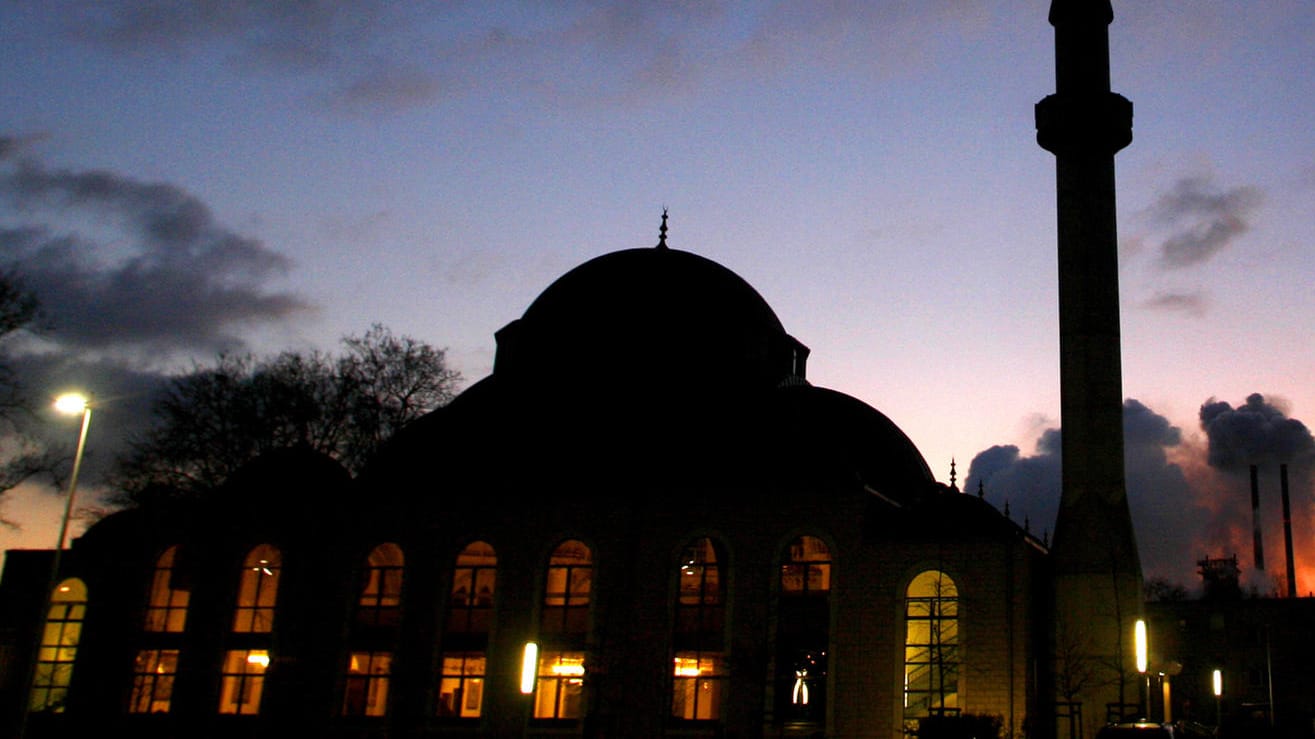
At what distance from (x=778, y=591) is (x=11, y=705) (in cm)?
2847

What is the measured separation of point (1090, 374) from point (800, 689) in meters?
12.3

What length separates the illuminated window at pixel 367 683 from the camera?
41.2 m

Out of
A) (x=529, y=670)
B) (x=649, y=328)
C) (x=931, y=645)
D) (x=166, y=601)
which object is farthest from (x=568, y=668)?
(x=166, y=601)

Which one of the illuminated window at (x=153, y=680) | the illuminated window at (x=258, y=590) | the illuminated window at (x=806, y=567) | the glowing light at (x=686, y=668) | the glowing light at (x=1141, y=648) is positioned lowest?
the illuminated window at (x=153, y=680)

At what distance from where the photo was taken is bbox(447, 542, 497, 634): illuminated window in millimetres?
40844

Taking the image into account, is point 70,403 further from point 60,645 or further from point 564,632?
point 60,645

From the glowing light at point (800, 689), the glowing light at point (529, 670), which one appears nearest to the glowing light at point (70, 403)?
the glowing light at point (529, 670)

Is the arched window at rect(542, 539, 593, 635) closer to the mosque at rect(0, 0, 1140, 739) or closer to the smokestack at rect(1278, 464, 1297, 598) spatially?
the mosque at rect(0, 0, 1140, 739)

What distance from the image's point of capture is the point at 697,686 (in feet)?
123

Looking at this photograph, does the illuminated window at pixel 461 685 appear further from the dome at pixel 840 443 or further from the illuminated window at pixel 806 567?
the dome at pixel 840 443

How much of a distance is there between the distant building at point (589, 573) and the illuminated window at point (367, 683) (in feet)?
0.22

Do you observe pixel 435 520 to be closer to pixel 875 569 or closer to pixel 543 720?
pixel 543 720

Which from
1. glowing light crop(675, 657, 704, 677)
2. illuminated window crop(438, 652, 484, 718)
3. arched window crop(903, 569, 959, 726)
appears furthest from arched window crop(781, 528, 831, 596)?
illuminated window crop(438, 652, 484, 718)

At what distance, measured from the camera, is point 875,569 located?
36.4 meters
